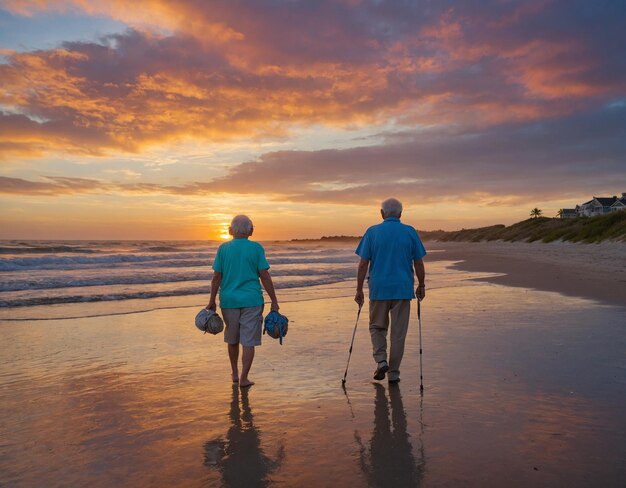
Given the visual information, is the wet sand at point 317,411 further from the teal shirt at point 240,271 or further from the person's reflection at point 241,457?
the teal shirt at point 240,271

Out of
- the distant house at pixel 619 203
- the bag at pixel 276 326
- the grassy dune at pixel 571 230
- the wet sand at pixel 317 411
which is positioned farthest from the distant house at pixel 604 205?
the bag at pixel 276 326

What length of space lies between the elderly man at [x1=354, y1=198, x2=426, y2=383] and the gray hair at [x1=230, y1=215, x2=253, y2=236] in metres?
1.45

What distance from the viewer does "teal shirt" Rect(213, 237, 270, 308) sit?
6.02m

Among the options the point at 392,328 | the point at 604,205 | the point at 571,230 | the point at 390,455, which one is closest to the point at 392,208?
the point at 392,328

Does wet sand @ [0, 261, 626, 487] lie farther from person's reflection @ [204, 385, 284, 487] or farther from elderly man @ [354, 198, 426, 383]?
elderly man @ [354, 198, 426, 383]

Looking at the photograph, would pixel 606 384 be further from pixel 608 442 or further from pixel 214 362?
pixel 214 362

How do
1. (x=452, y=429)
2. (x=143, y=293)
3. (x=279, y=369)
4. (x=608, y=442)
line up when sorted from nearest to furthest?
1. (x=608, y=442)
2. (x=452, y=429)
3. (x=279, y=369)
4. (x=143, y=293)

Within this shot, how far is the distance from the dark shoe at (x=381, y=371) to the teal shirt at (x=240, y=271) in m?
1.66

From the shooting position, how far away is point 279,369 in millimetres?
6688

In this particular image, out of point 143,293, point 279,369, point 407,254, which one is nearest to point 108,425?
point 279,369

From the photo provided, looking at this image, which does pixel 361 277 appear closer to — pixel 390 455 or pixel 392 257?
pixel 392 257

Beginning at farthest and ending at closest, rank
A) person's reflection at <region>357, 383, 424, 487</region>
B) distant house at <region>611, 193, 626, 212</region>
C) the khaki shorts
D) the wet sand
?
distant house at <region>611, 193, 626, 212</region>, the khaki shorts, the wet sand, person's reflection at <region>357, 383, 424, 487</region>

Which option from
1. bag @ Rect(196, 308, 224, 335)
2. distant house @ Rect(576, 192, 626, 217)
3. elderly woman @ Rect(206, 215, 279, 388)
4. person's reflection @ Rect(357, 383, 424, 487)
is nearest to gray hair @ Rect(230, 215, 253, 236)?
elderly woman @ Rect(206, 215, 279, 388)

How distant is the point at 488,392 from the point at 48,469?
4.30 metres
